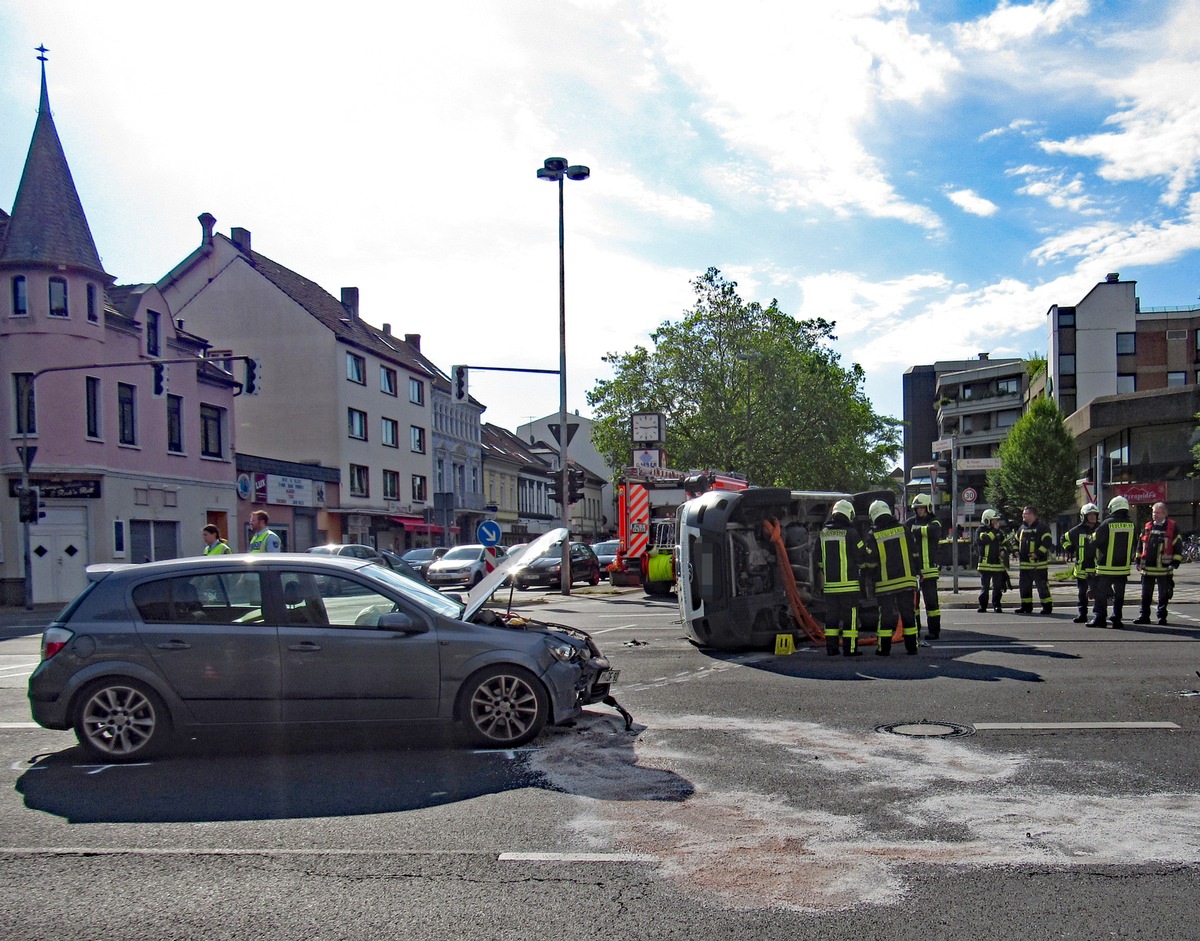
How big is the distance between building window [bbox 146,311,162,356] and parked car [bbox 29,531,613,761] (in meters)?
29.6

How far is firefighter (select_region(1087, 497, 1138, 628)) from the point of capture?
14.6 metres

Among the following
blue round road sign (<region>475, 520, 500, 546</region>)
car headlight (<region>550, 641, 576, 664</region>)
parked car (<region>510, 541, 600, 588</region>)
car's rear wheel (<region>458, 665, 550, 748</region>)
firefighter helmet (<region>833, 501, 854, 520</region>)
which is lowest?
parked car (<region>510, 541, 600, 588</region>)

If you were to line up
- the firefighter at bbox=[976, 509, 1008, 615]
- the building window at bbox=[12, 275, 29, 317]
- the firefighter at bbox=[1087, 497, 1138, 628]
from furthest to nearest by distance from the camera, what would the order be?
the building window at bbox=[12, 275, 29, 317], the firefighter at bbox=[976, 509, 1008, 615], the firefighter at bbox=[1087, 497, 1138, 628]

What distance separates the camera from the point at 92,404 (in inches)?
1238

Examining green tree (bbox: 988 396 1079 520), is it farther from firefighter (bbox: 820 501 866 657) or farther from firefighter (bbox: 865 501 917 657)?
firefighter (bbox: 820 501 866 657)

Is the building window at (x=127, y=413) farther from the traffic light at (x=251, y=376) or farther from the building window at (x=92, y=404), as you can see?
the traffic light at (x=251, y=376)

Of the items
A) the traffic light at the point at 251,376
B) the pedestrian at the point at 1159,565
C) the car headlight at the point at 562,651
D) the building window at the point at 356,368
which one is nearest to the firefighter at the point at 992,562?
the pedestrian at the point at 1159,565

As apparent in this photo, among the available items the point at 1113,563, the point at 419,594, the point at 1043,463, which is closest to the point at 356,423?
the point at 1043,463

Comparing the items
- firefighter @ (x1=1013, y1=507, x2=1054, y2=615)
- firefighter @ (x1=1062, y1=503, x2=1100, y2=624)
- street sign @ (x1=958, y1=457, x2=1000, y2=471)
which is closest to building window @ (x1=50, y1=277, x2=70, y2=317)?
street sign @ (x1=958, y1=457, x2=1000, y2=471)

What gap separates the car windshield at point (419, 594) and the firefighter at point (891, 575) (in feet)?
18.8

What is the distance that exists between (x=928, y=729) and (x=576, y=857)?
3661mm

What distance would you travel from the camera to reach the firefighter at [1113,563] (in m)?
14.6

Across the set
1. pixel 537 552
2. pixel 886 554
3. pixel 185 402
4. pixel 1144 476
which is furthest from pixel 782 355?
pixel 537 552

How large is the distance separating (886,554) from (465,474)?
5284 centimetres
